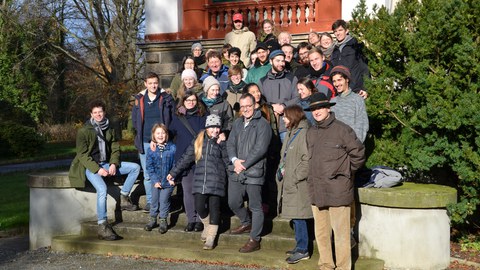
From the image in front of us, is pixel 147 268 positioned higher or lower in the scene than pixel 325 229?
lower

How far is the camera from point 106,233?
9.12 meters

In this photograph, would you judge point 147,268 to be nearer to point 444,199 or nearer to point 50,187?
point 50,187

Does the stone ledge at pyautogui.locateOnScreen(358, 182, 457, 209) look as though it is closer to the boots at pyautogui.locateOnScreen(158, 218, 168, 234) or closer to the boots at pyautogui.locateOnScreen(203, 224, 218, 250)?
the boots at pyautogui.locateOnScreen(203, 224, 218, 250)

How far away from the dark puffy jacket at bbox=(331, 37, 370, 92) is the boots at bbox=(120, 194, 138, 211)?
10.7 feet

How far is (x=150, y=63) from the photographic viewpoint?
1594 cm

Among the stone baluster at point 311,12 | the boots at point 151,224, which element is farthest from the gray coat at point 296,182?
the stone baluster at point 311,12

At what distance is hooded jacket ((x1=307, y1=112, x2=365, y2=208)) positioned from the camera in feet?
23.3

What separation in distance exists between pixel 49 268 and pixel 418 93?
15.1ft

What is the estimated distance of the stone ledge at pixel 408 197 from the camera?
7703 mm

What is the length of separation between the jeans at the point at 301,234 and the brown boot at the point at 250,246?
0.55 m

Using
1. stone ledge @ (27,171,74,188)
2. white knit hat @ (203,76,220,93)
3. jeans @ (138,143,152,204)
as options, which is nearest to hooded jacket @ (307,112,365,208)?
white knit hat @ (203,76,220,93)

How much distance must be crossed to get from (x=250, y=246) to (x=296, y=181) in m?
1.07

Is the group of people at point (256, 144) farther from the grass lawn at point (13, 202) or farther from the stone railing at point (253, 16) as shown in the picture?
the stone railing at point (253, 16)

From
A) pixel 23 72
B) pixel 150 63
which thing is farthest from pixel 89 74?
pixel 150 63
